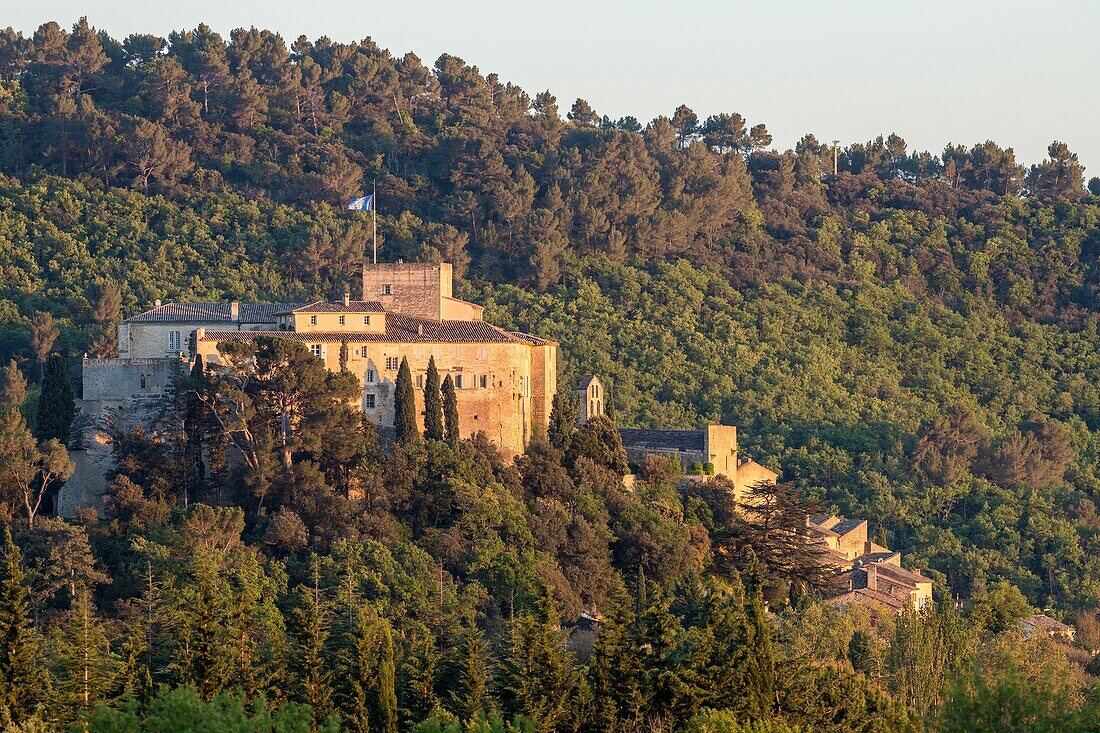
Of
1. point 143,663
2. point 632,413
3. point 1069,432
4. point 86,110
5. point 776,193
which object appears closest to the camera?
point 143,663

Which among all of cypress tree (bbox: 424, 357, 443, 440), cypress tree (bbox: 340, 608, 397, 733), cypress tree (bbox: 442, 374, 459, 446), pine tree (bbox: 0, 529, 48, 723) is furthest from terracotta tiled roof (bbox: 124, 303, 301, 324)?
cypress tree (bbox: 340, 608, 397, 733)

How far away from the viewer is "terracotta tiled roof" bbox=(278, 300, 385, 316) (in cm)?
6091

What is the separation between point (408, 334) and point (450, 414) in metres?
2.59

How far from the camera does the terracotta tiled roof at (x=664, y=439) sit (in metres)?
66.6

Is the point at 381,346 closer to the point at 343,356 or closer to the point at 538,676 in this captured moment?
the point at 343,356

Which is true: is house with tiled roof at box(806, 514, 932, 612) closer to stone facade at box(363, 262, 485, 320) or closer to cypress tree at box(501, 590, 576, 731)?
stone facade at box(363, 262, 485, 320)

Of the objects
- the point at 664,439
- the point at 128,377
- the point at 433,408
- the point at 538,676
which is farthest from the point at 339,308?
the point at 538,676

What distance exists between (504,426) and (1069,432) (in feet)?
109

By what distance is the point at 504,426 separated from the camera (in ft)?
203

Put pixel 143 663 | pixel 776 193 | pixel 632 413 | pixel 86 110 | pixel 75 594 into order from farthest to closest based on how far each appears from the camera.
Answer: pixel 776 193
pixel 86 110
pixel 632 413
pixel 75 594
pixel 143 663

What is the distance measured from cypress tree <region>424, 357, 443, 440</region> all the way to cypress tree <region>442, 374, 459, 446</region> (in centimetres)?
21

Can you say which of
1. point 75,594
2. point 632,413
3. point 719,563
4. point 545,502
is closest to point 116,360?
point 75,594

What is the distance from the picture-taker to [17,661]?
150 ft

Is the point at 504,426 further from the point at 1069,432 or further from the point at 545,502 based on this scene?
the point at 1069,432
